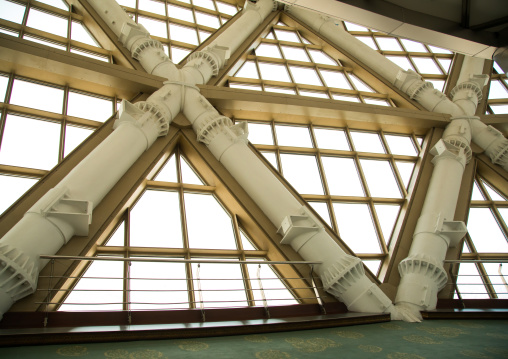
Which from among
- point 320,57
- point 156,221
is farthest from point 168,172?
point 320,57

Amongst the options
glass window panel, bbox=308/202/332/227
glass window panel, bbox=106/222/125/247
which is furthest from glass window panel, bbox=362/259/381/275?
glass window panel, bbox=106/222/125/247

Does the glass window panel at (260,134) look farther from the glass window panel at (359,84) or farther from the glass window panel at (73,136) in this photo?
the glass window panel at (359,84)

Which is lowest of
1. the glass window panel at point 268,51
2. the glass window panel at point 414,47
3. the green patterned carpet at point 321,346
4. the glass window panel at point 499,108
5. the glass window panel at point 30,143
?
the green patterned carpet at point 321,346

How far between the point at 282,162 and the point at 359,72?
6.16 m

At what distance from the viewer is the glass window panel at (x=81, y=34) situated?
11.8 meters

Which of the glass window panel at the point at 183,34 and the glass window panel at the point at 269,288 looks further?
the glass window panel at the point at 183,34

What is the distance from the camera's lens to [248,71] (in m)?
14.0

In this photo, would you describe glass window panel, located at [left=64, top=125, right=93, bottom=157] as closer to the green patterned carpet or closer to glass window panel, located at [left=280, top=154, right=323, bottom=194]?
glass window panel, located at [left=280, top=154, right=323, bottom=194]

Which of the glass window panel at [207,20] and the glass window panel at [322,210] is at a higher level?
the glass window panel at [207,20]

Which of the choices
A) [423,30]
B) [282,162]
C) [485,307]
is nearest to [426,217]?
[485,307]

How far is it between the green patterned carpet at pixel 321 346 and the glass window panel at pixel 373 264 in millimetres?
3087

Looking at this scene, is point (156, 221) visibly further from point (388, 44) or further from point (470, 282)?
point (388, 44)

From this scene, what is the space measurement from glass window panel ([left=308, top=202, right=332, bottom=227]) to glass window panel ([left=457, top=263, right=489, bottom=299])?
3207 millimetres

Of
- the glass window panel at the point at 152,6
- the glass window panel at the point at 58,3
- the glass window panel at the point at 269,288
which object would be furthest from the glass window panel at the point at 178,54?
the glass window panel at the point at 269,288
